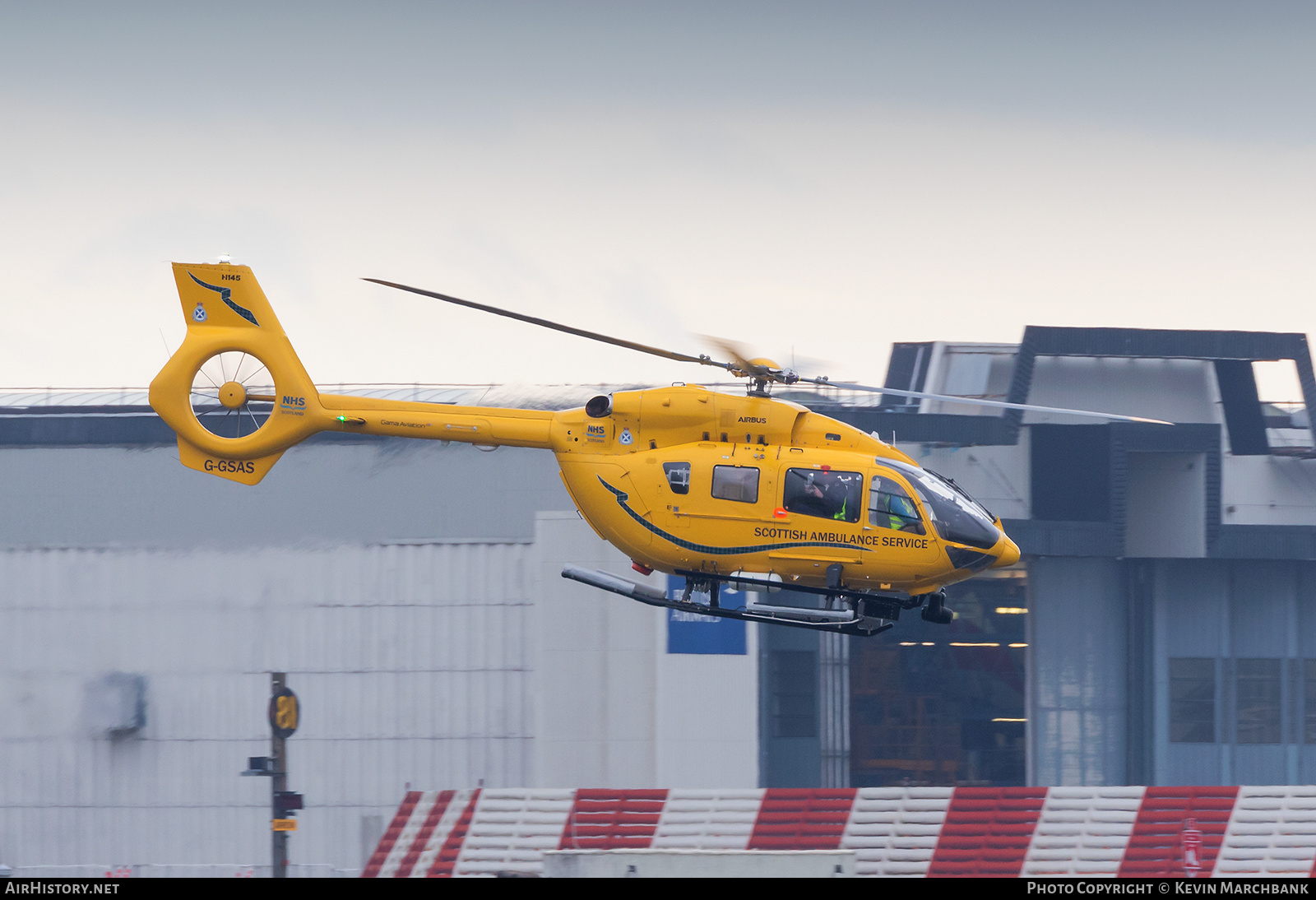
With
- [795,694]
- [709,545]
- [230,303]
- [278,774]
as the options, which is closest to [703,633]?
[795,694]

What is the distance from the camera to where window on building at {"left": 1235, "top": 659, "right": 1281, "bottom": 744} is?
1544 inches

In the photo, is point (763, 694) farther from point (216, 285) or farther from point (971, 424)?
point (216, 285)

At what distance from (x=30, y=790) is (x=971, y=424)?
2550 centimetres

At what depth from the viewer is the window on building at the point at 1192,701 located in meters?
39.0

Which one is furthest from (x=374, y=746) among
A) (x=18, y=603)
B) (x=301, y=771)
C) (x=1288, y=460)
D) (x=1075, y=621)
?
(x=1288, y=460)

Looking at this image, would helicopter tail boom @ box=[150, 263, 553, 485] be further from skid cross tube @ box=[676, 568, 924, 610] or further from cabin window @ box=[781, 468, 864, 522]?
cabin window @ box=[781, 468, 864, 522]

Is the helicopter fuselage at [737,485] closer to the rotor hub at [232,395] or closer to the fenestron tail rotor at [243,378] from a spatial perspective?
the rotor hub at [232,395]

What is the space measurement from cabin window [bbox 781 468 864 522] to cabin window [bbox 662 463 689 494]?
4.34ft

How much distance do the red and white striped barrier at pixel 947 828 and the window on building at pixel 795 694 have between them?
11939mm

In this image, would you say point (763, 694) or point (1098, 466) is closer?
point (763, 694)

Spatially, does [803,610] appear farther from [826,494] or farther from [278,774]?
[278,774]

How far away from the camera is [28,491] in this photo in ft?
119

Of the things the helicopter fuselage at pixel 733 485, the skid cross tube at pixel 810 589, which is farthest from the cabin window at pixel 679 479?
the skid cross tube at pixel 810 589

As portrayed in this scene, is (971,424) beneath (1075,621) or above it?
above
